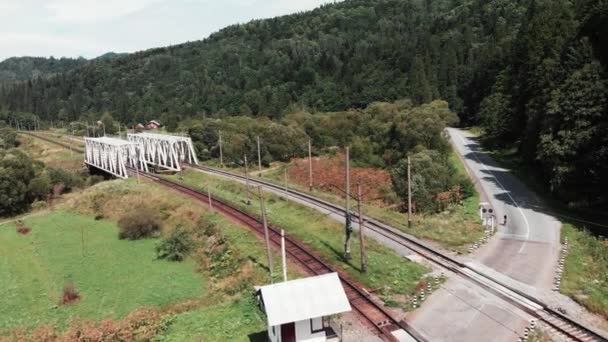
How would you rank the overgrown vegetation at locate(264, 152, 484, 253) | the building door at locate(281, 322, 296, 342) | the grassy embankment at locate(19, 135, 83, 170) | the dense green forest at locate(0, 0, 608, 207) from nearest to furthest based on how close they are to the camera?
1. the building door at locate(281, 322, 296, 342)
2. the overgrown vegetation at locate(264, 152, 484, 253)
3. the dense green forest at locate(0, 0, 608, 207)
4. the grassy embankment at locate(19, 135, 83, 170)

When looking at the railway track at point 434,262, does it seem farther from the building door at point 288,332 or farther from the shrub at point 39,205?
the shrub at point 39,205

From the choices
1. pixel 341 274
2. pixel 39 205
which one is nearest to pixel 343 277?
pixel 341 274

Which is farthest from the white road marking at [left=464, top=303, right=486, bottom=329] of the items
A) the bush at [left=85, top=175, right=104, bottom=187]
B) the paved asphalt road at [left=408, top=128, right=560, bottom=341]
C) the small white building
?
the bush at [left=85, top=175, right=104, bottom=187]

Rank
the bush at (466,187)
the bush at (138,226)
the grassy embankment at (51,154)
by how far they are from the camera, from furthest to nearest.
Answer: the grassy embankment at (51,154)
the bush at (466,187)
the bush at (138,226)

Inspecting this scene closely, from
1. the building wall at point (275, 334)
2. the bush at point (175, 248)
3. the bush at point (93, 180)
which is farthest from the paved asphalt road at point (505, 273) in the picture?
the bush at point (93, 180)

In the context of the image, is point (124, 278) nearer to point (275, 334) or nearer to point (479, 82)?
point (275, 334)

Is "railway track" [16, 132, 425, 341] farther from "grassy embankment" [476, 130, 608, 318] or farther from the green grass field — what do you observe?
"grassy embankment" [476, 130, 608, 318]

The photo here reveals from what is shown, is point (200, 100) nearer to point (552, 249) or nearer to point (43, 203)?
point (43, 203)
